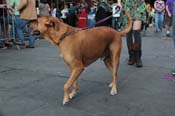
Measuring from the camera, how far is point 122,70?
718 centimetres

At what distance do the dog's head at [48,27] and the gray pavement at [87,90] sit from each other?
96 cm

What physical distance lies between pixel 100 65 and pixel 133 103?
2859 millimetres

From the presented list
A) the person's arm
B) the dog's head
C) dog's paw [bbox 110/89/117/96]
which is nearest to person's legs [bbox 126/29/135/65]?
dog's paw [bbox 110/89/117/96]

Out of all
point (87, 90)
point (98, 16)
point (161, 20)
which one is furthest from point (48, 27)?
point (161, 20)

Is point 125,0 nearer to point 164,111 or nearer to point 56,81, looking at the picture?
point 56,81

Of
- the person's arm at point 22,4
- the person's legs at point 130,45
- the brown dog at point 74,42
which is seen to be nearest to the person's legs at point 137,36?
the person's legs at point 130,45

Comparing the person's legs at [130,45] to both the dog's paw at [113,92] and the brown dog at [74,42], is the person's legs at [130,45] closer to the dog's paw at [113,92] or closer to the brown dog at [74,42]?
the brown dog at [74,42]

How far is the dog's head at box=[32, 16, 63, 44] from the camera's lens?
4.84 m

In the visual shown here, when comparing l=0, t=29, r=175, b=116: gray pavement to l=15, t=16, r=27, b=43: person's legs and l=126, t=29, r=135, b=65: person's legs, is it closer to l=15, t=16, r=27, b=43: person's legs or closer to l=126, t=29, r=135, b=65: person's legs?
l=126, t=29, r=135, b=65: person's legs

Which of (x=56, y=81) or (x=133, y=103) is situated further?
(x=56, y=81)

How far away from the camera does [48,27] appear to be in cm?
489

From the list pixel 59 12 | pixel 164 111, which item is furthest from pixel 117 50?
pixel 59 12

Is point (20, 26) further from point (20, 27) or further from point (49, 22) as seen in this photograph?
point (49, 22)

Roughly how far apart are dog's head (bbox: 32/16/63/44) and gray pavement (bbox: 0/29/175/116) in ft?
3.16
